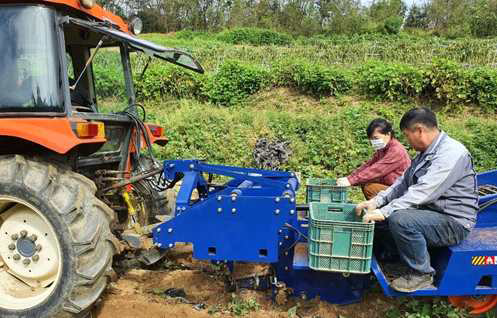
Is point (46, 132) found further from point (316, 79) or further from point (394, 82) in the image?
point (316, 79)

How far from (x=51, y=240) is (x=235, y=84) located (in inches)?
420

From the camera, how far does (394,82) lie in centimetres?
1120

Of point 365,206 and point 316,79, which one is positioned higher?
point 316,79

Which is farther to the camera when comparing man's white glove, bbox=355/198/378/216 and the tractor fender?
man's white glove, bbox=355/198/378/216

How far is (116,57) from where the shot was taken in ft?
13.5

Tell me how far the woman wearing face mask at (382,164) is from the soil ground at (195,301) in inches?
52.2

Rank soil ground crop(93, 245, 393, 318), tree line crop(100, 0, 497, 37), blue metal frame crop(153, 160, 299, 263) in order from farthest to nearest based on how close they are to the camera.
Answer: tree line crop(100, 0, 497, 37) → soil ground crop(93, 245, 393, 318) → blue metal frame crop(153, 160, 299, 263)

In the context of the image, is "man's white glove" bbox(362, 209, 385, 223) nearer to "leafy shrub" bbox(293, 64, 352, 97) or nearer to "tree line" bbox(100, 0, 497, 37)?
"leafy shrub" bbox(293, 64, 352, 97)

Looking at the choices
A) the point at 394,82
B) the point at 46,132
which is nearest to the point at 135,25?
the point at 46,132

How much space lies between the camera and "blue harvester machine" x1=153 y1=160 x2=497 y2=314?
278 cm

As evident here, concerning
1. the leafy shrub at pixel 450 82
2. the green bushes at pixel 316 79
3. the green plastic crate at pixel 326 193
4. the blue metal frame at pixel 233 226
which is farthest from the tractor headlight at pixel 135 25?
the leafy shrub at pixel 450 82

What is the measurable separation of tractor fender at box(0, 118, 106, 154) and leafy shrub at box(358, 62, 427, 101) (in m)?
9.93

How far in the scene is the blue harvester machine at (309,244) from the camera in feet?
9.13

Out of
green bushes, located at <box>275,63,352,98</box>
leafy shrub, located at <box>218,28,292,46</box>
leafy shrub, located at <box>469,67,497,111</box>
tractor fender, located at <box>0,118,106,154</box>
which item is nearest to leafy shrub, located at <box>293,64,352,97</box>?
green bushes, located at <box>275,63,352,98</box>
